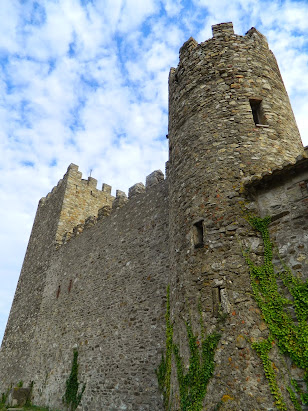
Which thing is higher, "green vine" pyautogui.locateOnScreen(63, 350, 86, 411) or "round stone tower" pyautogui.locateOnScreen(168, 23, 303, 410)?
"round stone tower" pyautogui.locateOnScreen(168, 23, 303, 410)

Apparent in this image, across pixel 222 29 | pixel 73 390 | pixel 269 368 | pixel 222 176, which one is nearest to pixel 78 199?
pixel 73 390

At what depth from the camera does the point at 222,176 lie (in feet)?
17.8

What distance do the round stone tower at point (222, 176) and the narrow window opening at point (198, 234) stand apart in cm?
2

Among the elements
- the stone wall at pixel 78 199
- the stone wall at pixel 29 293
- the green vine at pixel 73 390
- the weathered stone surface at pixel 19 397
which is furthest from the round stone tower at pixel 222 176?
the stone wall at pixel 29 293

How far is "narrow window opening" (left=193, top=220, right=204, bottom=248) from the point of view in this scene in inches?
210

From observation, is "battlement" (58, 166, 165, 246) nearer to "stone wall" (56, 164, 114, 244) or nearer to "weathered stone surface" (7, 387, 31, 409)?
"stone wall" (56, 164, 114, 244)

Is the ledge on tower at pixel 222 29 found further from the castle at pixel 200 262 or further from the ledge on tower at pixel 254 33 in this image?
the ledge on tower at pixel 254 33

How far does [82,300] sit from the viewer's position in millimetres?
10742

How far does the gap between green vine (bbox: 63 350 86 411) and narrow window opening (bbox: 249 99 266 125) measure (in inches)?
320

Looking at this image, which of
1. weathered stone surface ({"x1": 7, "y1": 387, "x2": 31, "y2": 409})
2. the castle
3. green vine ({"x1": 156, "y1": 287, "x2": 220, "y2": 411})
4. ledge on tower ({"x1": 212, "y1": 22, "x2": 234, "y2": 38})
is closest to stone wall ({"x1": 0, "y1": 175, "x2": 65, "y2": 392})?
weathered stone surface ({"x1": 7, "y1": 387, "x2": 31, "y2": 409})

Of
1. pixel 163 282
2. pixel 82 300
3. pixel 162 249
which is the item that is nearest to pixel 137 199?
pixel 162 249

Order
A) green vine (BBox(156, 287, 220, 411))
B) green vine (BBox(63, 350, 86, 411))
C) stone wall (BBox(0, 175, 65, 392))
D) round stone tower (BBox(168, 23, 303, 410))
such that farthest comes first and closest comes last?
stone wall (BBox(0, 175, 65, 392)), green vine (BBox(63, 350, 86, 411)), green vine (BBox(156, 287, 220, 411)), round stone tower (BBox(168, 23, 303, 410))

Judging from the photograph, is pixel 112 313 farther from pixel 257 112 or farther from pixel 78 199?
pixel 78 199

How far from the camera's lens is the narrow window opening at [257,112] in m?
6.13
